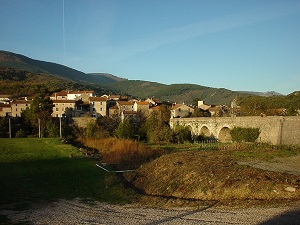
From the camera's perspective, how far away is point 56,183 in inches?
714

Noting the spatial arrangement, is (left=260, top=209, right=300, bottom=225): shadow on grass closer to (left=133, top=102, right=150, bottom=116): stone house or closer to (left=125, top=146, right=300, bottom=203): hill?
→ (left=125, top=146, right=300, bottom=203): hill

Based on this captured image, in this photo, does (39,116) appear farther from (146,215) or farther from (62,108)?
(146,215)

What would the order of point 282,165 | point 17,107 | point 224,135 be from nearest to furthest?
1. point 282,165
2. point 224,135
3. point 17,107

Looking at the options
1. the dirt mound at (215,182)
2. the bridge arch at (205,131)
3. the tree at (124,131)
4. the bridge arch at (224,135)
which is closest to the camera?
the dirt mound at (215,182)

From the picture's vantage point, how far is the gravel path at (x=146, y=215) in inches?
366

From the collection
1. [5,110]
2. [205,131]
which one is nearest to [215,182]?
[205,131]

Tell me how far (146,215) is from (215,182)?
14.9 feet

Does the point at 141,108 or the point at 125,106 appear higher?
the point at 125,106

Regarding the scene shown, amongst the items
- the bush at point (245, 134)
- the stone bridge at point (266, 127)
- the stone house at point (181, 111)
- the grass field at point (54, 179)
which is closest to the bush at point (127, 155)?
the grass field at point (54, 179)

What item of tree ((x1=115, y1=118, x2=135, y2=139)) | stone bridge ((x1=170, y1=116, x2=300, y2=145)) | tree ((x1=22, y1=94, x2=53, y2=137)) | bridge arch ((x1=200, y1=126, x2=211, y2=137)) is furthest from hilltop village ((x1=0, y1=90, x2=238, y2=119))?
stone bridge ((x1=170, y1=116, x2=300, y2=145))

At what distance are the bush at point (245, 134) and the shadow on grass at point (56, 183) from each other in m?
21.1

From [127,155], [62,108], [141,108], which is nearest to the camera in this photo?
[127,155]

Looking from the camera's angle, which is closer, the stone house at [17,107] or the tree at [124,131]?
the tree at [124,131]

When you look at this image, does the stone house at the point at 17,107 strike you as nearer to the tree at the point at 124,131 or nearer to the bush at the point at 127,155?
the tree at the point at 124,131
